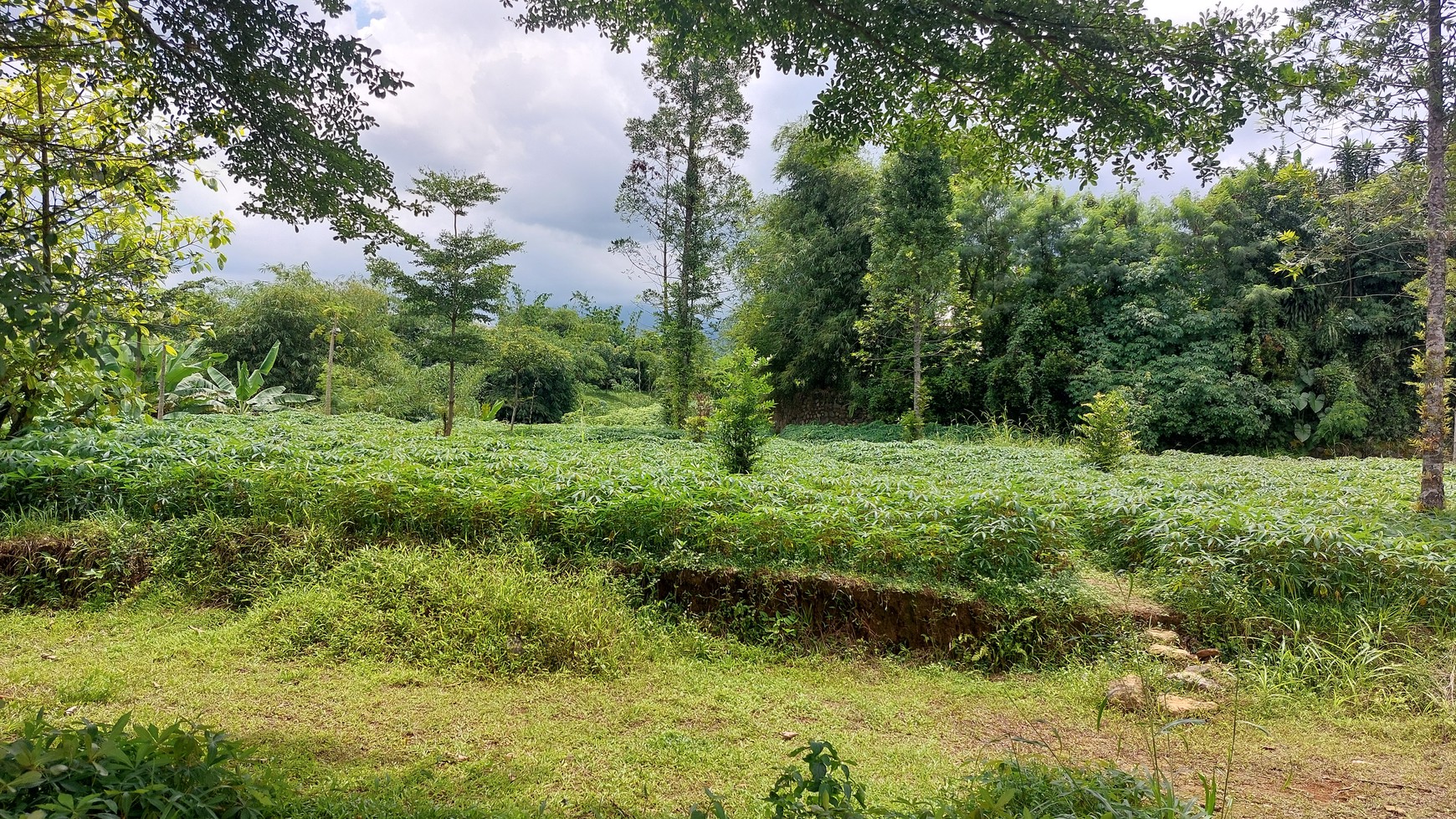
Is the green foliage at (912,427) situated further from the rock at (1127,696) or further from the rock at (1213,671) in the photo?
the rock at (1127,696)

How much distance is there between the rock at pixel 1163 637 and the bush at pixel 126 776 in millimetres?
4168

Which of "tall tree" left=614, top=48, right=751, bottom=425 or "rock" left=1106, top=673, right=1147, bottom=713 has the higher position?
"tall tree" left=614, top=48, right=751, bottom=425

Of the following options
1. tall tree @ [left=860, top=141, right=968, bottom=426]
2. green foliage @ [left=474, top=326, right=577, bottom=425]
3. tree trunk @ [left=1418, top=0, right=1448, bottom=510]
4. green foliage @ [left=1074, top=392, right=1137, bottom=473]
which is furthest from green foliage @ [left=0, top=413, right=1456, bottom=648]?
green foliage @ [left=474, top=326, right=577, bottom=425]

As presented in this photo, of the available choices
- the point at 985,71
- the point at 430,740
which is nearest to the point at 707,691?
the point at 430,740

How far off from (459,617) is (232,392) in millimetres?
11896

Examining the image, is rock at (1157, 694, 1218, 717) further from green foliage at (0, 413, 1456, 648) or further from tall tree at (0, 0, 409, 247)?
tall tree at (0, 0, 409, 247)

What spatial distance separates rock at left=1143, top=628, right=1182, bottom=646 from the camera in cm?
383

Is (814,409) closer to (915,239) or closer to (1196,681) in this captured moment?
(915,239)

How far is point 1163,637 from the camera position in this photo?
3855mm

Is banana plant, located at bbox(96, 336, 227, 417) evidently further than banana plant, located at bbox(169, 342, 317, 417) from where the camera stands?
No

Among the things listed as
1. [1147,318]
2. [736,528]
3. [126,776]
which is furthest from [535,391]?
[126,776]

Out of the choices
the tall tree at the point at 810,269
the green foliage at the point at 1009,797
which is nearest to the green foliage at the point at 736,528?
the green foliage at the point at 1009,797

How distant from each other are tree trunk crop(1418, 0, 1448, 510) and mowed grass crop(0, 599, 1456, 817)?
352 centimetres

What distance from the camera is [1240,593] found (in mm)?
4000
